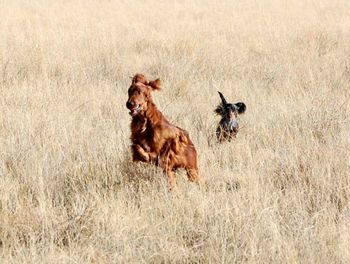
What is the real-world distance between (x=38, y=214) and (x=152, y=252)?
78 centimetres

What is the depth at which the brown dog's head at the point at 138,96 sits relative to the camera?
11.4 ft

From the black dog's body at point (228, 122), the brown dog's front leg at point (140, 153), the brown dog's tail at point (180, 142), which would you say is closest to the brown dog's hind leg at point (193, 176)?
the brown dog's tail at point (180, 142)

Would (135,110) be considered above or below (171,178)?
above

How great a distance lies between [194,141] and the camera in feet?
15.9

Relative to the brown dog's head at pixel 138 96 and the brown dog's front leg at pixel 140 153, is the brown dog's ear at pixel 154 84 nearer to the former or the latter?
the brown dog's head at pixel 138 96

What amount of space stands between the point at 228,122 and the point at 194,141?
365 mm

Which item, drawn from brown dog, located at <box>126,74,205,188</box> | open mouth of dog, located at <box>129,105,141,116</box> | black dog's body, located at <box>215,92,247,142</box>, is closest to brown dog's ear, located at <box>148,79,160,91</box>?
brown dog, located at <box>126,74,205,188</box>

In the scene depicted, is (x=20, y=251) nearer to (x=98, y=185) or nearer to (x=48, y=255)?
(x=48, y=255)

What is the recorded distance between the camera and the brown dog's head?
11.4 feet

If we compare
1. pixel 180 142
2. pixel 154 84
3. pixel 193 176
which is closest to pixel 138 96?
pixel 154 84

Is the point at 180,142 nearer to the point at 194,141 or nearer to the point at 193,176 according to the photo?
the point at 193,176

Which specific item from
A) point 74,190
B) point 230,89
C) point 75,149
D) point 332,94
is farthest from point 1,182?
point 332,94

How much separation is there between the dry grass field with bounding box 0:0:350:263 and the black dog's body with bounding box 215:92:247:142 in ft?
0.38

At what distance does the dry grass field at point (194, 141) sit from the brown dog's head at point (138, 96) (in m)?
0.53
